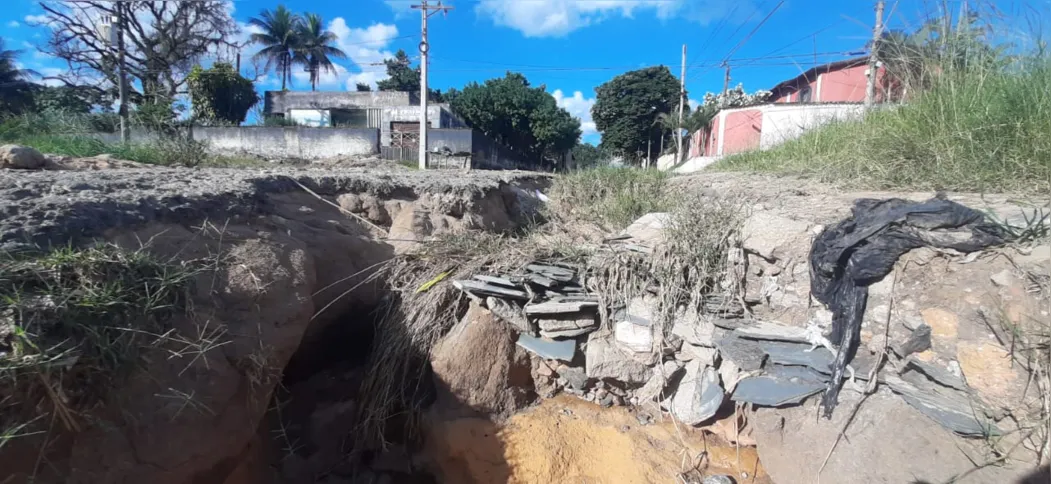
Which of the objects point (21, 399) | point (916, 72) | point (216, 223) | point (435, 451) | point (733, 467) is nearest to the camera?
point (21, 399)

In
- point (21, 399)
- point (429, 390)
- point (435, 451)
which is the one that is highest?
point (21, 399)

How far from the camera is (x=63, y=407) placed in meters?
1.38

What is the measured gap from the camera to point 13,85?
55.0 ft

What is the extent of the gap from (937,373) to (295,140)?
16531 millimetres

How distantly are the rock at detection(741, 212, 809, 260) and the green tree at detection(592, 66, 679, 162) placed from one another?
20.8 meters

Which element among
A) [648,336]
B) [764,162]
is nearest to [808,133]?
[764,162]

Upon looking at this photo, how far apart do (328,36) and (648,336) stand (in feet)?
100

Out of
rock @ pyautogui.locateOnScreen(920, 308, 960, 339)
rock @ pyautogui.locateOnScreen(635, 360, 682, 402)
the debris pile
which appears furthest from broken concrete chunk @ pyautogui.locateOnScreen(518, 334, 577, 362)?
rock @ pyautogui.locateOnScreen(920, 308, 960, 339)

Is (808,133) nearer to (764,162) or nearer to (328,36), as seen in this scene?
(764,162)

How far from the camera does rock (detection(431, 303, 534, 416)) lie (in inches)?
99.0

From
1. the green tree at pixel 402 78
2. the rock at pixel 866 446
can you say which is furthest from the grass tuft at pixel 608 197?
the green tree at pixel 402 78

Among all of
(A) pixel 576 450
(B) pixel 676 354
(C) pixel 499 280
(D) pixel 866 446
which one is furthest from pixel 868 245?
(C) pixel 499 280

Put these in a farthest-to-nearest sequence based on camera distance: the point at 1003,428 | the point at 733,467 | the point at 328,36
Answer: the point at 328,36, the point at 733,467, the point at 1003,428

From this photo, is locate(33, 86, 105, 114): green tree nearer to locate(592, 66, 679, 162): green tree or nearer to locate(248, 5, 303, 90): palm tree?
locate(248, 5, 303, 90): palm tree
